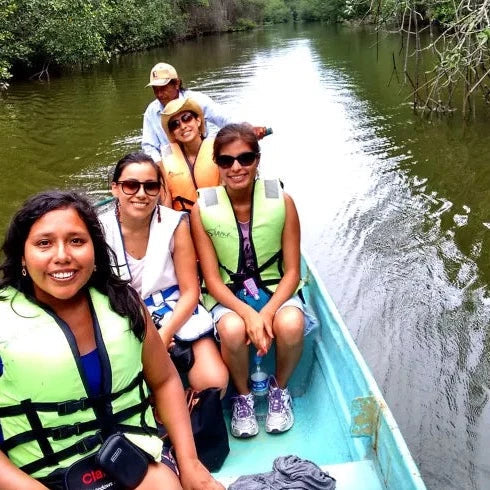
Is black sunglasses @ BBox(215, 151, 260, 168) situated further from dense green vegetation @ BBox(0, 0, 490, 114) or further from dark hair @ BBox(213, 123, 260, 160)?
dense green vegetation @ BBox(0, 0, 490, 114)

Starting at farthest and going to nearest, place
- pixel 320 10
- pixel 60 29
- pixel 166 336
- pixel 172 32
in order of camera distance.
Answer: pixel 320 10
pixel 172 32
pixel 60 29
pixel 166 336

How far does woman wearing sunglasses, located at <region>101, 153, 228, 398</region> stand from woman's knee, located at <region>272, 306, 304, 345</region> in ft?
1.03

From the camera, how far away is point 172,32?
31938 millimetres

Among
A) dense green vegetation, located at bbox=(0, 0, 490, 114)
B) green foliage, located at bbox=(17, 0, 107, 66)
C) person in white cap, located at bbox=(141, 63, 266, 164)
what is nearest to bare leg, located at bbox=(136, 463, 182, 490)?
person in white cap, located at bbox=(141, 63, 266, 164)

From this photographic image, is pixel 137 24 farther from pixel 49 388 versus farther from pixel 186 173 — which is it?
pixel 49 388

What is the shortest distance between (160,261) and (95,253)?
95 centimetres

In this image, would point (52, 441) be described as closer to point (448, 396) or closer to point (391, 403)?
point (391, 403)

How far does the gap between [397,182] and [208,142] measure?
431 cm

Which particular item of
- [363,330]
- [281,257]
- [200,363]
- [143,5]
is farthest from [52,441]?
[143,5]

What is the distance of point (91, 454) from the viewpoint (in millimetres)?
1725

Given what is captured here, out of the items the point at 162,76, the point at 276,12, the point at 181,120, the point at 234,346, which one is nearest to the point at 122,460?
the point at 234,346

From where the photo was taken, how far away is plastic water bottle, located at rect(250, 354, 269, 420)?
9.54 ft

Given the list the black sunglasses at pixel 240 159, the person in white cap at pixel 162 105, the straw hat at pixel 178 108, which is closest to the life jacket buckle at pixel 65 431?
the black sunglasses at pixel 240 159

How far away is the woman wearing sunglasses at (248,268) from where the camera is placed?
8.93 ft
